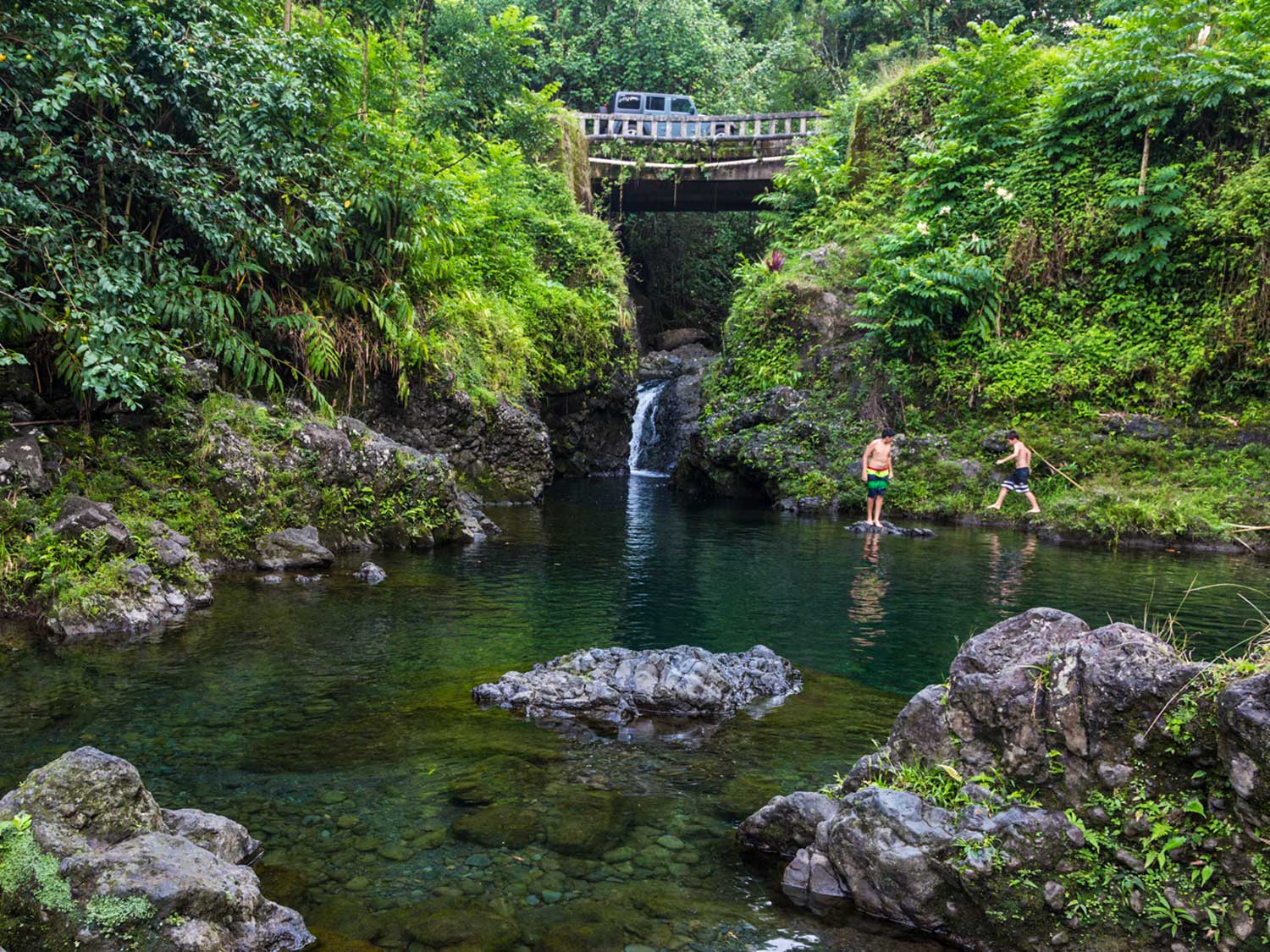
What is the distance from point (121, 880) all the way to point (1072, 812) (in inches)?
140

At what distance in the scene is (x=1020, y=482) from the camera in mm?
16000

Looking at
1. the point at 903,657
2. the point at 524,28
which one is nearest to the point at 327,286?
the point at 524,28

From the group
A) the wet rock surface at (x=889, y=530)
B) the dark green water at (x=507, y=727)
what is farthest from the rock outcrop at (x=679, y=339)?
the dark green water at (x=507, y=727)

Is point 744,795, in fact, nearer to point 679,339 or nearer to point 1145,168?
point 1145,168

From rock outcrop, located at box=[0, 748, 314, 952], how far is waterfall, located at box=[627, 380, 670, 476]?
72.7ft

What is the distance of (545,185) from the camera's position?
77.8 ft

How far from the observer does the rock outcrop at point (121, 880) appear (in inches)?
112

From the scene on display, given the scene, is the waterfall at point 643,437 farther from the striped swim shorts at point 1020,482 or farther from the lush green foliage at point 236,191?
the striped swim shorts at point 1020,482

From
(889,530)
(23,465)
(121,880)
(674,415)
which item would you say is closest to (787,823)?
(121,880)

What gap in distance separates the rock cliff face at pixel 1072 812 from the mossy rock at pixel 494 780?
4.78 ft

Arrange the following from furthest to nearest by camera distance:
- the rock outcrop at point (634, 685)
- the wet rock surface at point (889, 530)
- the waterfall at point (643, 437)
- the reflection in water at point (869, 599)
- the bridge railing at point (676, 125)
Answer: the bridge railing at point (676, 125)
the waterfall at point (643, 437)
the wet rock surface at point (889, 530)
the reflection in water at point (869, 599)
the rock outcrop at point (634, 685)

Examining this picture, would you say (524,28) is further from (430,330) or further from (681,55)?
(681,55)

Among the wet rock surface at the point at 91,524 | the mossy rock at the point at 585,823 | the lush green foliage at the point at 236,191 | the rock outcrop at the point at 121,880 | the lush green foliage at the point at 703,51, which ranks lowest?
the mossy rock at the point at 585,823

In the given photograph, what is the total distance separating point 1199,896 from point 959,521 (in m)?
14.3
